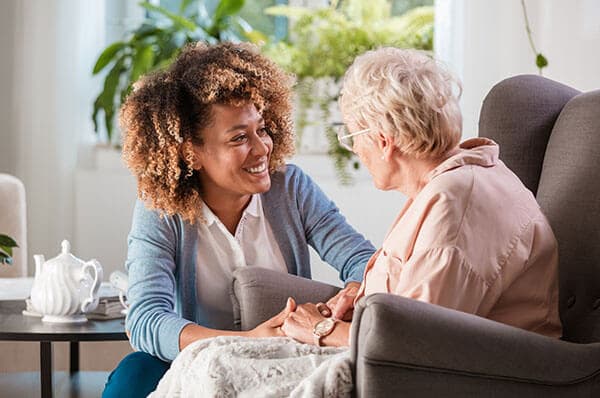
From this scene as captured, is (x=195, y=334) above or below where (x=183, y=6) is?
below

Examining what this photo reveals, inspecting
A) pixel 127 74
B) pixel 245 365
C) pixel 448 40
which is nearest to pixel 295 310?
pixel 245 365

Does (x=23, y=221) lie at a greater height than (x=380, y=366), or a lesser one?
lesser

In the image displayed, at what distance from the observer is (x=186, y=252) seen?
2316mm

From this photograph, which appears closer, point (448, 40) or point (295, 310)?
point (295, 310)

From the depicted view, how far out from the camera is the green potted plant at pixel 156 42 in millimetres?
4328

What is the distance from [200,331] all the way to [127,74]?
2.55 m

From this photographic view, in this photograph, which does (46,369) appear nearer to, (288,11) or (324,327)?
(324,327)

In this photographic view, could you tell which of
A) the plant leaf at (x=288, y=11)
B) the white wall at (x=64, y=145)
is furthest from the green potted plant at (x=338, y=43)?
the white wall at (x=64, y=145)

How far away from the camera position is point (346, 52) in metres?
4.22

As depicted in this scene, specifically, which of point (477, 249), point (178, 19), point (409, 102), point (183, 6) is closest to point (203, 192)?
point (409, 102)

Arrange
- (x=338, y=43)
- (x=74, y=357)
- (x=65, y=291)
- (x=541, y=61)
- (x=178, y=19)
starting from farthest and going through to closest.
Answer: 1. (x=178, y=19)
2. (x=338, y=43)
3. (x=541, y=61)
4. (x=74, y=357)
5. (x=65, y=291)

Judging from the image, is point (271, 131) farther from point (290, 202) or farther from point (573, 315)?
point (573, 315)

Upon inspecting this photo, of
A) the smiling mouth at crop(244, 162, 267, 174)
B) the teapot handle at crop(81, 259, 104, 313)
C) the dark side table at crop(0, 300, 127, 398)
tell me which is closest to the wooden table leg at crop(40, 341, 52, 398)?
the dark side table at crop(0, 300, 127, 398)

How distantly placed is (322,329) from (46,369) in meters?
0.69
